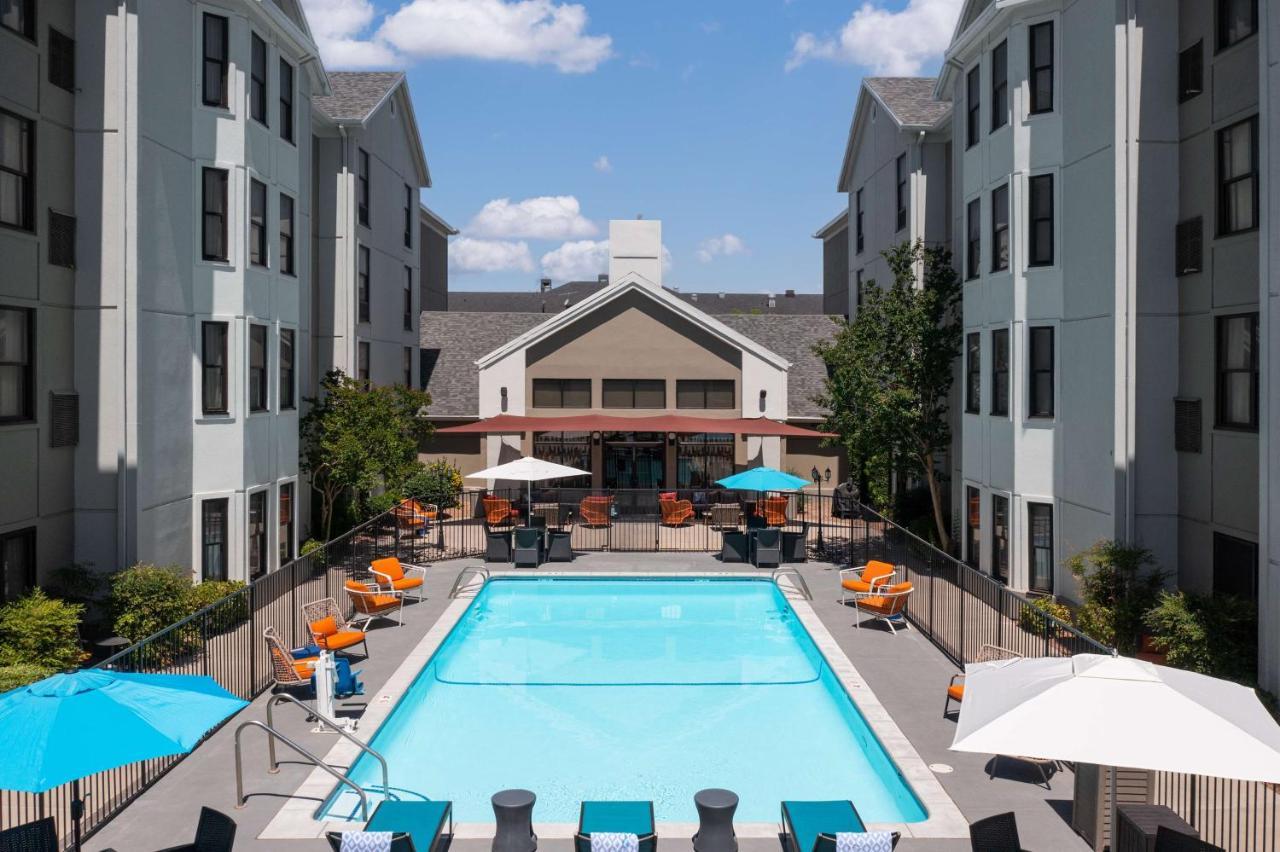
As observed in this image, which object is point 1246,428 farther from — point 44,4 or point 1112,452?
point 44,4

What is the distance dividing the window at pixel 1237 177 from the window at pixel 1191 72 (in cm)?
107

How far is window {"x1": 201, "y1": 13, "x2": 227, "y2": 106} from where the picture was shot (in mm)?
19984

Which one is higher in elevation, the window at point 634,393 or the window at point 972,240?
the window at point 972,240

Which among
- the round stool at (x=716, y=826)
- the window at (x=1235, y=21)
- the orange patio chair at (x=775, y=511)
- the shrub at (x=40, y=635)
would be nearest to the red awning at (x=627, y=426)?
the orange patio chair at (x=775, y=511)

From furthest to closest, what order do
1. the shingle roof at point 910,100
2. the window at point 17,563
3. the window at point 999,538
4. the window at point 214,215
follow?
the shingle roof at point 910,100 → the window at point 999,538 → the window at point 214,215 → the window at point 17,563

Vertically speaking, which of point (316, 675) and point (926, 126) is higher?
point (926, 126)

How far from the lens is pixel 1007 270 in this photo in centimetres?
2122

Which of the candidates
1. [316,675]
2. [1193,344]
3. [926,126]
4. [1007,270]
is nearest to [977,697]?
[316,675]

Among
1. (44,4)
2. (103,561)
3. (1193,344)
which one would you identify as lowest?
(103,561)

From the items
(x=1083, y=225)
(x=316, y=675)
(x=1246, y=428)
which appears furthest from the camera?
(x=1083, y=225)

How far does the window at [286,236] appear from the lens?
22891 mm

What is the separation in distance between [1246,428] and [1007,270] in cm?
643

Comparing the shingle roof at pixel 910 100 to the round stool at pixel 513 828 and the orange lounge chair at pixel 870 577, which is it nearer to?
the orange lounge chair at pixel 870 577

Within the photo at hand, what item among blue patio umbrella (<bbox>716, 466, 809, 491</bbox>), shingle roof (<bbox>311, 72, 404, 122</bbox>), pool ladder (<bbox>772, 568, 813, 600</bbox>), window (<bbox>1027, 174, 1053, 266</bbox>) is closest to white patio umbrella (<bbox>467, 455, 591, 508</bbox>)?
blue patio umbrella (<bbox>716, 466, 809, 491</bbox>)
